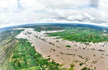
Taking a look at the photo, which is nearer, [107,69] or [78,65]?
[107,69]

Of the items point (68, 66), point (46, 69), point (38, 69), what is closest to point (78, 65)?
point (68, 66)

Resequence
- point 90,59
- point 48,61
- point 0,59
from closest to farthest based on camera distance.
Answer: point 0,59 < point 48,61 < point 90,59

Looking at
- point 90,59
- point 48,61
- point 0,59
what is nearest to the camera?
point 0,59

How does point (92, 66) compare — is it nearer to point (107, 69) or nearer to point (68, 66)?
point (107, 69)

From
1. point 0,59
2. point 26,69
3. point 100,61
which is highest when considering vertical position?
point 0,59

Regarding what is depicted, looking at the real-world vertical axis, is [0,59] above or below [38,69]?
above

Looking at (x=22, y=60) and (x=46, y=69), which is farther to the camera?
(x=22, y=60)

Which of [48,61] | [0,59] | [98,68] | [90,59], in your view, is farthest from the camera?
[90,59]

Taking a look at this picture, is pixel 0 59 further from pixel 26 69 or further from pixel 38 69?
pixel 38 69

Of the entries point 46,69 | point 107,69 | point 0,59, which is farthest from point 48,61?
point 107,69
